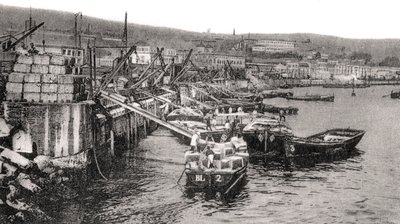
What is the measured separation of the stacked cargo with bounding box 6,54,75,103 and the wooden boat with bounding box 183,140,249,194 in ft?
28.7

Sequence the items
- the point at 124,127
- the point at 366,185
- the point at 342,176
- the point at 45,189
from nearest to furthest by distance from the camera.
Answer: the point at 45,189 → the point at 366,185 → the point at 342,176 → the point at 124,127

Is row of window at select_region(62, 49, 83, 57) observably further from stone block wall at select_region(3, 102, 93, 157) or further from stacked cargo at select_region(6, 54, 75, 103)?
stone block wall at select_region(3, 102, 93, 157)

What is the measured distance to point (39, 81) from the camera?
1120 inches

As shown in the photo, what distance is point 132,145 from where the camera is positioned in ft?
142

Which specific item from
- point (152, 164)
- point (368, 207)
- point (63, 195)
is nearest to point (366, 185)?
point (368, 207)

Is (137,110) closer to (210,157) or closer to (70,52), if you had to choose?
(210,157)

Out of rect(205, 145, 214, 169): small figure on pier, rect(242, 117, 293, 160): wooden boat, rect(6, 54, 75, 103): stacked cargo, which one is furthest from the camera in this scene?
rect(242, 117, 293, 160): wooden boat

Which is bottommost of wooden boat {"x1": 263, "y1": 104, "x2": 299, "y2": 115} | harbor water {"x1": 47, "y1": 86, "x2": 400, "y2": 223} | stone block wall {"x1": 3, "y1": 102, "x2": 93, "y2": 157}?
harbor water {"x1": 47, "y1": 86, "x2": 400, "y2": 223}

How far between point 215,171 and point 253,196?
3455mm

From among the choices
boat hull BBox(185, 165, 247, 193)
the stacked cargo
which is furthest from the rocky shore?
boat hull BBox(185, 165, 247, 193)

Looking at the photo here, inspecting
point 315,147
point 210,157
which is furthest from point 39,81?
point 315,147

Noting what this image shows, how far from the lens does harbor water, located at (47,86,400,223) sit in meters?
24.2

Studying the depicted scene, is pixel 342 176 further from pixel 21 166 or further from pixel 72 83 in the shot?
pixel 21 166

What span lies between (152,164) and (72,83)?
33.8 feet
